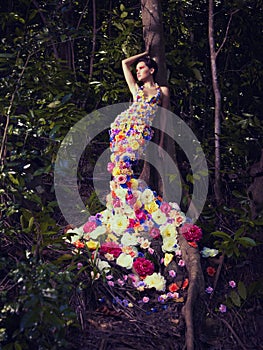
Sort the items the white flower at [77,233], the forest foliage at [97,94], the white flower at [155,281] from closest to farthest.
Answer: the white flower at [155,281] → the forest foliage at [97,94] → the white flower at [77,233]

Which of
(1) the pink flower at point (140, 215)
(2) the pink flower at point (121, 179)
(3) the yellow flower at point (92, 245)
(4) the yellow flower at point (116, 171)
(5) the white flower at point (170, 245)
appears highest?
(4) the yellow flower at point (116, 171)

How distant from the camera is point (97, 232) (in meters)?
5.87

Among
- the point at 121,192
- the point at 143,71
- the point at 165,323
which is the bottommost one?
the point at 165,323

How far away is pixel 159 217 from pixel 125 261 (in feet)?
1.81

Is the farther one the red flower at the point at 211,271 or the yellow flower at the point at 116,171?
the yellow flower at the point at 116,171

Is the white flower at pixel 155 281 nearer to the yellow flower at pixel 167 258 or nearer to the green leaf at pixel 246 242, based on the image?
the yellow flower at pixel 167 258

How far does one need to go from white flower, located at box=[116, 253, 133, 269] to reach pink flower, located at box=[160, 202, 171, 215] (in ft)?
1.88

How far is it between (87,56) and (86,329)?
153 inches

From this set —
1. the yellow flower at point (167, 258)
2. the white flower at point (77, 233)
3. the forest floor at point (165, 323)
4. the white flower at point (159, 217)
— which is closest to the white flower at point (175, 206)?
the white flower at point (159, 217)

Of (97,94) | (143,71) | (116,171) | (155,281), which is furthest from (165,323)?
(97,94)

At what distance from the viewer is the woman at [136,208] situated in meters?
5.84

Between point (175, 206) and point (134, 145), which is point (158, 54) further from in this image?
point (175, 206)

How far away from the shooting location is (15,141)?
6.19 metres

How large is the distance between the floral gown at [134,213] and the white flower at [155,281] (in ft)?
0.85
